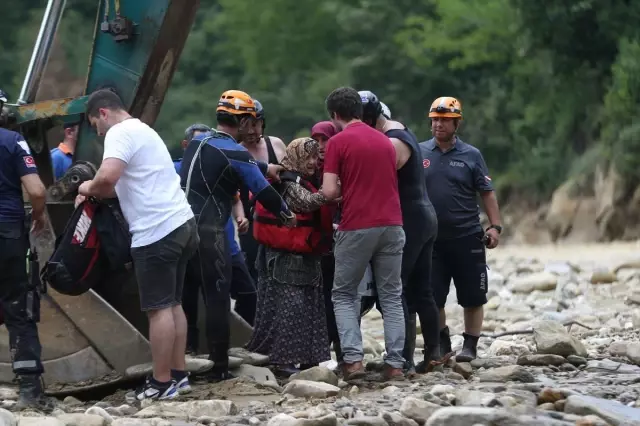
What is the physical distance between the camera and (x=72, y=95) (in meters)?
9.05

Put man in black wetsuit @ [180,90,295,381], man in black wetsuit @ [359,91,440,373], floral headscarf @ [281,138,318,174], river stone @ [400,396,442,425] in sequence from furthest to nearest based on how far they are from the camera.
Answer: floral headscarf @ [281,138,318,174], man in black wetsuit @ [359,91,440,373], man in black wetsuit @ [180,90,295,381], river stone @ [400,396,442,425]

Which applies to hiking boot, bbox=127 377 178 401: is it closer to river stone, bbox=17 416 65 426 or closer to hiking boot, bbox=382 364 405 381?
river stone, bbox=17 416 65 426

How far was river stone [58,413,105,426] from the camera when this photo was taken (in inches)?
264

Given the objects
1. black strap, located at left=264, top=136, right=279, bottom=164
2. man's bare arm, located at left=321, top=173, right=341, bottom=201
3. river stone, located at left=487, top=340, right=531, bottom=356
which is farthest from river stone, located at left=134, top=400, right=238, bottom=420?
river stone, located at left=487, top=340, right=531, bottom=356

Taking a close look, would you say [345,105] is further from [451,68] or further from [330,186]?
[451,68]

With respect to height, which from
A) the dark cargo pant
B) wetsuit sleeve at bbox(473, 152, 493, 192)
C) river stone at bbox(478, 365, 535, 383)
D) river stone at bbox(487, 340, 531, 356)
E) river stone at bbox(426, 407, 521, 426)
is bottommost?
river stone at bbox(487, 340, 531, 356)

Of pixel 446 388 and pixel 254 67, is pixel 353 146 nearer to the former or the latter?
pixel 446 388

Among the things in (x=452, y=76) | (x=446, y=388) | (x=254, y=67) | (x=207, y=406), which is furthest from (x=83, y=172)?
(x=254, y=67)

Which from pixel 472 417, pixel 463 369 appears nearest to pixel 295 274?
pixel 463 369

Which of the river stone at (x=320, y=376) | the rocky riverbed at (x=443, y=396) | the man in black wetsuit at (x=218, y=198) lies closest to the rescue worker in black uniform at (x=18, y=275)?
the rocky riverbed at (x=443, y=396)

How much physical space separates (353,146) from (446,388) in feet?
5.00

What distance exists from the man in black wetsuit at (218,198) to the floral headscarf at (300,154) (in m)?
0.32

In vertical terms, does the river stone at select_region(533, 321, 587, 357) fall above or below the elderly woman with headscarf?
below

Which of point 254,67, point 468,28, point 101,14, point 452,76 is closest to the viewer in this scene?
point 101,14
